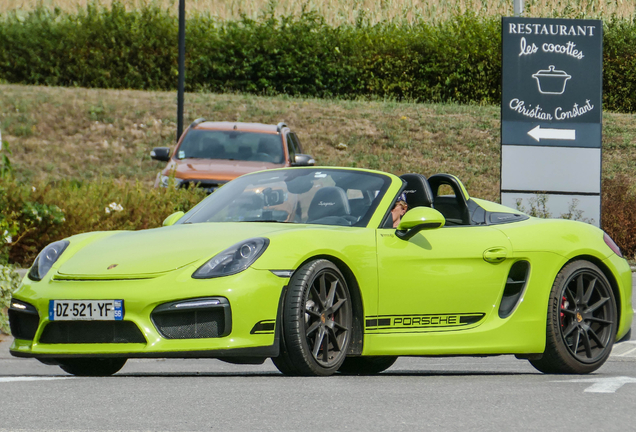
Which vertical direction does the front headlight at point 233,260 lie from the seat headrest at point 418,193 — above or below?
below

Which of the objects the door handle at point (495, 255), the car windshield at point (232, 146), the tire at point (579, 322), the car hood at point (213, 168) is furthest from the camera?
the car windshield at point (232, 146)

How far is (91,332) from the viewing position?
6.84 metres

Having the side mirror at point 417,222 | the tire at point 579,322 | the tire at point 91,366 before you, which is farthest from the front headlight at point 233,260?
the tire at point 579,322

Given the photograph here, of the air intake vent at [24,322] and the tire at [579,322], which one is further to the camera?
the tire at [579,322]

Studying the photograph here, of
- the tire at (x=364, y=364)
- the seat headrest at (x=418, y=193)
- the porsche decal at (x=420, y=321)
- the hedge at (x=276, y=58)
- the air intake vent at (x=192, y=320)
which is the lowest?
the tire at (x=364, y=364)

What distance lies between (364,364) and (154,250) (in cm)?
191

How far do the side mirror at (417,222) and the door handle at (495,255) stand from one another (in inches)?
16.7

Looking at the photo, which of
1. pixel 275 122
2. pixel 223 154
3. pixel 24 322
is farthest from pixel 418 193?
pixel 275 122

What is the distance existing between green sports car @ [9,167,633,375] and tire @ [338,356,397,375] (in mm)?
13

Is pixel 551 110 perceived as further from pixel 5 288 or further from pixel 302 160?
pixel 5 288

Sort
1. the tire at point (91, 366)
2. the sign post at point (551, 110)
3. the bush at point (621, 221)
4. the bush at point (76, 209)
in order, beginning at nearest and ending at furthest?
1. the tire at point (91, 366)
2. the bush at point (76, 209)
3. the sign post at point (551, 110)
4. the bush at point (621, 221)

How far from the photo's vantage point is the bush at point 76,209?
16.1 m

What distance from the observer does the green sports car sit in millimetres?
6727

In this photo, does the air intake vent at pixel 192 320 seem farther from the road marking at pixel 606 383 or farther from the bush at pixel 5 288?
the bush at pixel 5 288
